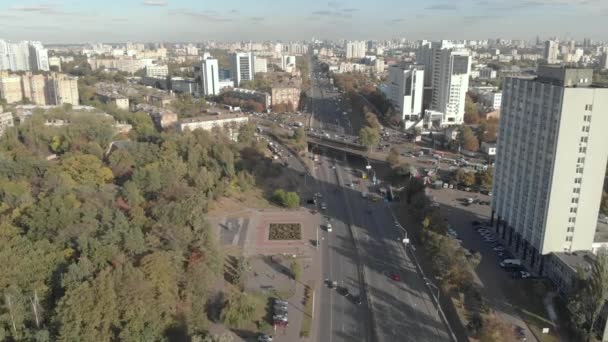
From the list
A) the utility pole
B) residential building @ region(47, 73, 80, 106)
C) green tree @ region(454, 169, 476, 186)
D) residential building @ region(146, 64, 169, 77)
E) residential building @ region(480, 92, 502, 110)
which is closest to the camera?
the utility pole

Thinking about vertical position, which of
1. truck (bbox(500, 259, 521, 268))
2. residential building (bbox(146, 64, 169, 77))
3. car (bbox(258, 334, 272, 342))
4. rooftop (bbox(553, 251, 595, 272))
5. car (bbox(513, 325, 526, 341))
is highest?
residential building (bbox(146, 64, 169, 77))

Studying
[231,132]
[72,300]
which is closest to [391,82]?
[231,132]

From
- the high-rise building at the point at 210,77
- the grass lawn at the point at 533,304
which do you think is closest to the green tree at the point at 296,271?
the grass lawn at the point at 533,304

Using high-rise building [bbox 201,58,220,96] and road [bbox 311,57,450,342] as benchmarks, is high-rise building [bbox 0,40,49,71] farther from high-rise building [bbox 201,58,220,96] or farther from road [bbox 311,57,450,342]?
road [bbox 311,57,450,342]

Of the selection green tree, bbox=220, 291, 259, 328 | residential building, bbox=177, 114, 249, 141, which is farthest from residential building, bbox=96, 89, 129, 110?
green tree, bbox=220, 291, 259, 328

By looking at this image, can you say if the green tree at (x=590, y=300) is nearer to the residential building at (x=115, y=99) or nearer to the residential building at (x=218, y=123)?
the residential building at (x=218, y=123)

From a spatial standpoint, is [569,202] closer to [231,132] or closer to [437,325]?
[437,325]

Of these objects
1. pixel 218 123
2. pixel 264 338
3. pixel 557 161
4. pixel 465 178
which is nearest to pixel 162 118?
pixel 218 123
